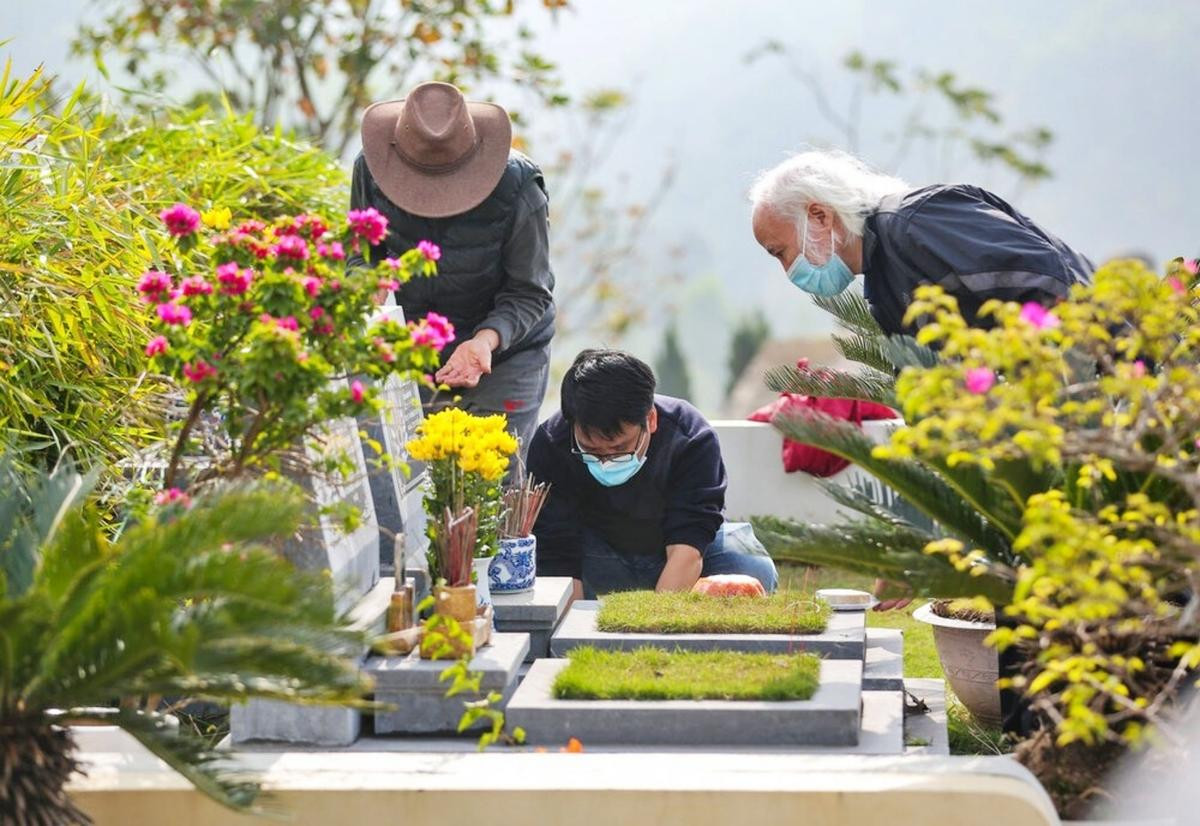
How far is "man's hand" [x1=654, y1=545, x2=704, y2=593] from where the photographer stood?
593 cm

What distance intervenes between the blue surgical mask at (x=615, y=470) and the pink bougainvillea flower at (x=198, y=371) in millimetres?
2117

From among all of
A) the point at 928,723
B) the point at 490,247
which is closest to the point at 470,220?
the point at 490,247

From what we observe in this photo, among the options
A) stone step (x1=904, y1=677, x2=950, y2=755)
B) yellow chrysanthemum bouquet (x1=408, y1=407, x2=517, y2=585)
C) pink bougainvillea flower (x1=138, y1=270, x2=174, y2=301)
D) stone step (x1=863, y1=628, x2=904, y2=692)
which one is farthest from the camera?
stone step (x1=863, y1=628, x2=904, y2=692)

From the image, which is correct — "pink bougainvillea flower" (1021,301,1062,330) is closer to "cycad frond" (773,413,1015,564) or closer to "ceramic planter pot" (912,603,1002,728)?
"cycad frond" (773,413,1015,564)

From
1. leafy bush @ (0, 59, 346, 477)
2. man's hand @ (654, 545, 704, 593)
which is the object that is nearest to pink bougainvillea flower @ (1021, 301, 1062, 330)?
man's hand @ (654, 545, 704, 593)

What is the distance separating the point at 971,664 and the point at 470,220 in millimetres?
2463

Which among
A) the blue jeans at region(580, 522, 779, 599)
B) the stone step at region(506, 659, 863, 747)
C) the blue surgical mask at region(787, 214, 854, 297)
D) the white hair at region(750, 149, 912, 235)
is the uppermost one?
the white hair at region(750, 149, 912, 235)

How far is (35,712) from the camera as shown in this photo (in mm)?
3570

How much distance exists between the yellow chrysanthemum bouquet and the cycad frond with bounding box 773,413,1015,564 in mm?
935

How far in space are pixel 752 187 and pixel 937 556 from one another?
1.92 m

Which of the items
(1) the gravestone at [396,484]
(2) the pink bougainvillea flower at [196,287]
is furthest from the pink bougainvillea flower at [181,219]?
(1) the gravestone at [396,484]

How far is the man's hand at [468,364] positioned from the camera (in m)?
5.89

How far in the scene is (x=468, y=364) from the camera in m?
5.91

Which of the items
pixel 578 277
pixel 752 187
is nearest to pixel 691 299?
pixel 578 277
